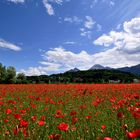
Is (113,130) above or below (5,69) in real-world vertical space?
below

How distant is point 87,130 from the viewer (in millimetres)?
4727

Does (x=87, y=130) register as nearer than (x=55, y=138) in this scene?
No

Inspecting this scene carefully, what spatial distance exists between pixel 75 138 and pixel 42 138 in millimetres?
453

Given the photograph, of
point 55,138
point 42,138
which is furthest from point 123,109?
point 55,138

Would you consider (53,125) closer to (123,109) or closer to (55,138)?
(123,109)

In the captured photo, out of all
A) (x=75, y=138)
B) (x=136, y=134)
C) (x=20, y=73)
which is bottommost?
(x=75, y=138)

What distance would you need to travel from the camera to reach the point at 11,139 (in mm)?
4176

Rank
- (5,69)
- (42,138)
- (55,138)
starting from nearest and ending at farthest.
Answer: (55,138)
(42,138)
(5,69)

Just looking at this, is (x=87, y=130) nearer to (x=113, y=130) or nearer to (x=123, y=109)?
(x=113, y=130)

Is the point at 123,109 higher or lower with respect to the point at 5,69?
lower

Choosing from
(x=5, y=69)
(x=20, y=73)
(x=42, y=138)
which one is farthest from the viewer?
(x=20, y=73)

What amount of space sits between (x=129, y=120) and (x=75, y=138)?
1524 millimetres

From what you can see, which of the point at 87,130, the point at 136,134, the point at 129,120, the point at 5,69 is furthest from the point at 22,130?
the point at 5,69

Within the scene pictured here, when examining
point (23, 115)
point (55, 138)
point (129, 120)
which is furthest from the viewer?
point (23, 115)
